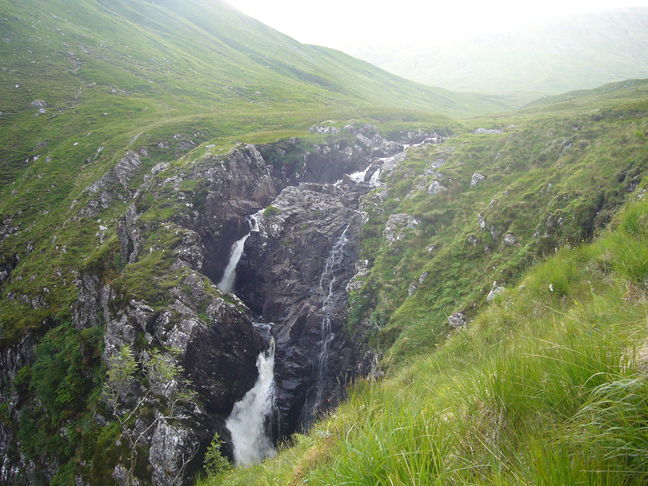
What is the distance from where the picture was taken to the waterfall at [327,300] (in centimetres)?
2644

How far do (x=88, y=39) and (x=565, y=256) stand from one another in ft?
429

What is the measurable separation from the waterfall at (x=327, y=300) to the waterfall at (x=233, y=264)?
9.32 m

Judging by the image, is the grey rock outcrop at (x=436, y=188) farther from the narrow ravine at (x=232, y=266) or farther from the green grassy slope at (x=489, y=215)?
the narrow ravine at (x=232, y=266)

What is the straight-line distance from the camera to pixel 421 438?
3271 mm

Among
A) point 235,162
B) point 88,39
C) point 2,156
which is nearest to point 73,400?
point 235,162

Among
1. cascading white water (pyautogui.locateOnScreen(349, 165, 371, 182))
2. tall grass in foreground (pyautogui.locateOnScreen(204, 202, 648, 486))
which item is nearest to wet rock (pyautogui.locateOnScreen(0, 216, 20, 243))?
cascading white water (pyautogui.locateOnScreen(349, 165, 371, 182))

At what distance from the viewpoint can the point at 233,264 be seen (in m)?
35.2

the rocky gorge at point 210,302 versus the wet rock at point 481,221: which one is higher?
the wet rock at point 481,221

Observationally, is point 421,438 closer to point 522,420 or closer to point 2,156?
point 522,420

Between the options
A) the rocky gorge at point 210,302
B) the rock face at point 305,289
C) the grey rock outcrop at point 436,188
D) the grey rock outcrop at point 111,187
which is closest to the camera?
the rocky gorge at point 210,302

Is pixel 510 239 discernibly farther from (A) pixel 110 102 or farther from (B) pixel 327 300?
(A) pixel 110 102

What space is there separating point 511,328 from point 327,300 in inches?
860

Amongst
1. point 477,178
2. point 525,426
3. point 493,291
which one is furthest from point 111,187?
point 525,426

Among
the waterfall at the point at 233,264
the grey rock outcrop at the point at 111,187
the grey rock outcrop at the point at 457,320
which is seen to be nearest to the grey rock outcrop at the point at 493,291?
the grey rock outcrop at the point at 457,320
